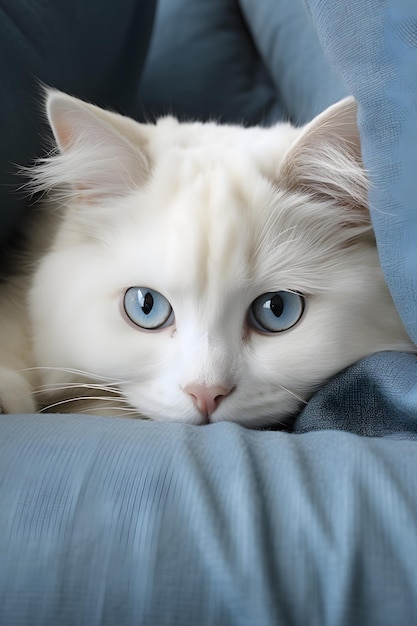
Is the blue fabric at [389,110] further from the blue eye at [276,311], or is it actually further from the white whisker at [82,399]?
the white whisker at [82,399]

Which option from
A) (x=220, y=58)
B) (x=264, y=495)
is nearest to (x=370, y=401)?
(x=264, y=495)

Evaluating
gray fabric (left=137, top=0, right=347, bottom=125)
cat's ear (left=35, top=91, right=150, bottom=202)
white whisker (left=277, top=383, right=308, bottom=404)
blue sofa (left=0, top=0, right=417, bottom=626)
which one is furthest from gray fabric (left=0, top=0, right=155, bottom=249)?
white whisker (left=277, top=383, right=308, bottom=404)

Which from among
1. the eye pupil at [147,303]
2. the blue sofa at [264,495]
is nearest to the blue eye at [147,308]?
the eye pupil at [147,303]

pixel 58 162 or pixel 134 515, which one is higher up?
pixel 58 162

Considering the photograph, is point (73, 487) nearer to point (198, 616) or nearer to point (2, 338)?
point (198, 616)

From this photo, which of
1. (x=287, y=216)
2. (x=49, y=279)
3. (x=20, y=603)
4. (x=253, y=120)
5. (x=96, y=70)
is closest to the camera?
(x=20, y=603)

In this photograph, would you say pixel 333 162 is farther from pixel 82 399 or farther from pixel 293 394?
pixel 82 399

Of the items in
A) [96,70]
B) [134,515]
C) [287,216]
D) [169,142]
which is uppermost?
[96,70]

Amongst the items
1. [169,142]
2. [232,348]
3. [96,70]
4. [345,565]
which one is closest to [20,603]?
[345,565]
